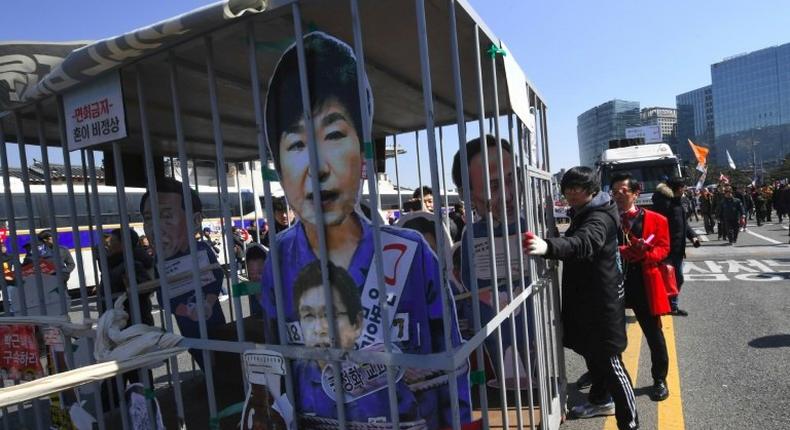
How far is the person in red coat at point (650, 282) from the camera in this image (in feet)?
12.7

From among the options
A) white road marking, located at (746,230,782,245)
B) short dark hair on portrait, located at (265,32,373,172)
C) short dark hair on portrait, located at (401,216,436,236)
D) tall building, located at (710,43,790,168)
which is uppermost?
tall building, located at (710,43,790,168)

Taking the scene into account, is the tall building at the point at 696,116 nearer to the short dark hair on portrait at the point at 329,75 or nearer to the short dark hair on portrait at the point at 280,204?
the short dark hair on portrait at the point at 280,204

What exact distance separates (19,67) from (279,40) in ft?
5.11

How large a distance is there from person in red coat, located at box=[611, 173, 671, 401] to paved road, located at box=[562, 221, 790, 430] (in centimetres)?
33

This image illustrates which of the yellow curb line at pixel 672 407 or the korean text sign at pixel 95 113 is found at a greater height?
the korean text sign at pixel 95 113

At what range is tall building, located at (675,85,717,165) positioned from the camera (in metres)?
93.7

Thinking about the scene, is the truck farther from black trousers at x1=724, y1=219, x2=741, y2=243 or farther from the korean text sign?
the korean text sign

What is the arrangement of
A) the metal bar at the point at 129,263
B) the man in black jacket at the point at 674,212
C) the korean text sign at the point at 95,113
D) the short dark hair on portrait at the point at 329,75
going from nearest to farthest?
1. the short dark hair on portrait at the point at 329,75
2. the korean text sign at the point at 95,113
3. the metal bar at the point at 129,263
4. the man in black jacket at the point at 674,212

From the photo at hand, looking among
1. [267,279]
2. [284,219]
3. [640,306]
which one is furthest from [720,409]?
[284,219]

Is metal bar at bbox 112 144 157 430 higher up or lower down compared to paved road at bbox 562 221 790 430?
higher up

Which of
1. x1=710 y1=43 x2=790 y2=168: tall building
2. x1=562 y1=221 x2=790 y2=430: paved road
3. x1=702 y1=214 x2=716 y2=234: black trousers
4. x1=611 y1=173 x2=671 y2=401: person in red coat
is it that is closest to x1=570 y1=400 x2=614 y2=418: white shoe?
x1=562 y1=221 x2=790 y2=430: paved road

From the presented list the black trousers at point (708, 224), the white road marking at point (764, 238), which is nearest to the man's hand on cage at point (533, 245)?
the white road marking at point (764, 238)

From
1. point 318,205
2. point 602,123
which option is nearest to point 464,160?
point 318,205

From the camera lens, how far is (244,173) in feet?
24.9
